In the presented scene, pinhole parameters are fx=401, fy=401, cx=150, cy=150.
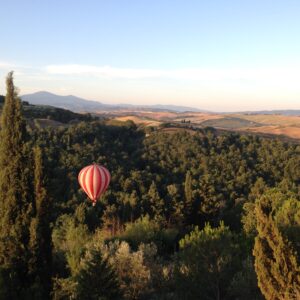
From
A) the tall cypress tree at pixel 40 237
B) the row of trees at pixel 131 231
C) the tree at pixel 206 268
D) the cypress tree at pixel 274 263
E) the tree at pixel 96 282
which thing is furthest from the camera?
the tree at pixel 206 268

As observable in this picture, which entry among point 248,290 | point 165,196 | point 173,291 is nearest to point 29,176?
point 173,291

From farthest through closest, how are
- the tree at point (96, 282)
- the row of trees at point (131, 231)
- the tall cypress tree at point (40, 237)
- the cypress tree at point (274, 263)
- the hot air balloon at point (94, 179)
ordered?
1. the hot air balloon at point (94, 179)
2. the tall cypress tree at point (40, 237)
3. the row of trees at point (131, 231)
4. the tree at point (96, 282)
5. the cypress tree at point (274, 263)

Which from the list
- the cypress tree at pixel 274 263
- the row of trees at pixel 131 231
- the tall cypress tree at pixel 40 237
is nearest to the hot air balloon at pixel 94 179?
the row of trees at pixel 131 231

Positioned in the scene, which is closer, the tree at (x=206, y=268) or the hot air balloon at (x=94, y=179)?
the tree at (x=206, y=268)

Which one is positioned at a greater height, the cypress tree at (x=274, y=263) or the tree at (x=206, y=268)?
the cypress tree at (x=274, y=263)

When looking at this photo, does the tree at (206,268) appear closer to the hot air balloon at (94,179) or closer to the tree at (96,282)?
the tree at (96,282)

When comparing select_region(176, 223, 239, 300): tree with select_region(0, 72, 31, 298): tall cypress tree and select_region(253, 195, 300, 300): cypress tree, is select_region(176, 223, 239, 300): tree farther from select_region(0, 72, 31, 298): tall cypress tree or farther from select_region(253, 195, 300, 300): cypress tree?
select_region(0, 72, 31, 298): tall cypress tree

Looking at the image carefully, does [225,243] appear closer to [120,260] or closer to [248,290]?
[248,290]
